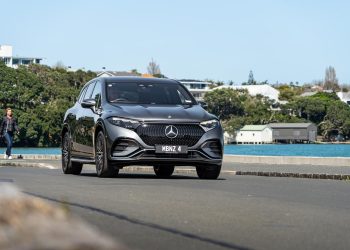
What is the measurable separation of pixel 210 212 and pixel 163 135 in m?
6.68

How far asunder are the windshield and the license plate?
4.31 ft

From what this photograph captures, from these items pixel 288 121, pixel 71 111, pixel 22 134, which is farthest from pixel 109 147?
pixel 288 121

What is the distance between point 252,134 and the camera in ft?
613

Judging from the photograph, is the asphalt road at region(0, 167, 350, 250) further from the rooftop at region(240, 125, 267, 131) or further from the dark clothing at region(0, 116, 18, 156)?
the rooftop at region(240, 125, 267, 131)

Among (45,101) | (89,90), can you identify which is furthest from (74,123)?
(45,101)

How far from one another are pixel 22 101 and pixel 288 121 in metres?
82.1

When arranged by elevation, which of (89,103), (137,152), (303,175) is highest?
(89,103)

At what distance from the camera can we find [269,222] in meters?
8.22

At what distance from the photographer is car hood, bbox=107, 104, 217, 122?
1579cm

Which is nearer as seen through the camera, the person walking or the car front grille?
the car front grille

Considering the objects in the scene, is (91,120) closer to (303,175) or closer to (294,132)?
(303,175)

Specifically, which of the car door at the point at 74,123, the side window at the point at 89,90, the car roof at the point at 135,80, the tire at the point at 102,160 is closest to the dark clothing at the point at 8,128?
the car door at the point at 74,123

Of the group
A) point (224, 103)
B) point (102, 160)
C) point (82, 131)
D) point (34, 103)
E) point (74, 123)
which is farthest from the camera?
point (224, 103)

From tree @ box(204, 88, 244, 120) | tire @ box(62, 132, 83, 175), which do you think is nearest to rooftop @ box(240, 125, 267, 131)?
tree @ box(204, 88, 244, 120)
